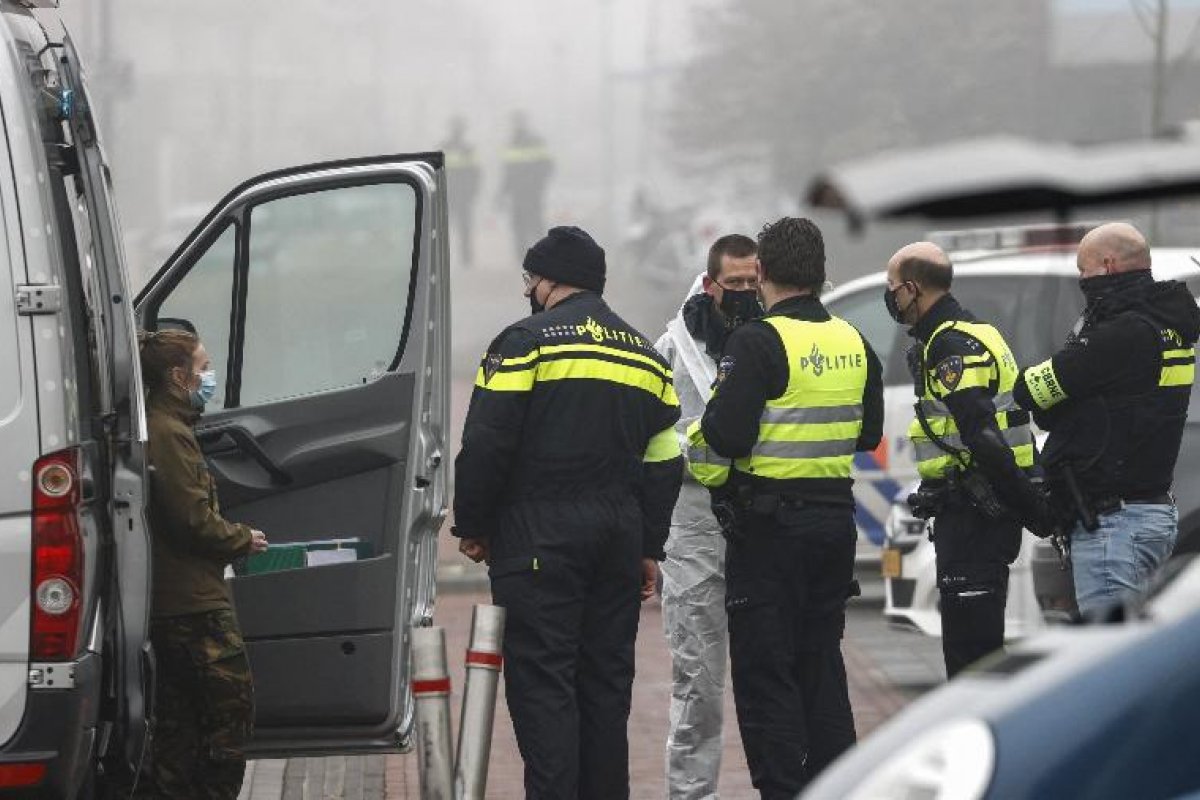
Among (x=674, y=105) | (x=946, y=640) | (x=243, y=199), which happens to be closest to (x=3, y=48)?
(x=243, y=199)

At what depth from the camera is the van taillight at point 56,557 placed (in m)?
5.61

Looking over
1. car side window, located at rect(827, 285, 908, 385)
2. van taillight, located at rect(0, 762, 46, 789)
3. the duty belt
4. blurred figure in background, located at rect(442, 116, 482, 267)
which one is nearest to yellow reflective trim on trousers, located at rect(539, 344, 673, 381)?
the duty belt

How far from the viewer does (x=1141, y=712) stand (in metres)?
3.36

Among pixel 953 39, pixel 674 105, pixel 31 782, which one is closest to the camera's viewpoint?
pixel 31 782

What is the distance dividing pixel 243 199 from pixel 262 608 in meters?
1.11

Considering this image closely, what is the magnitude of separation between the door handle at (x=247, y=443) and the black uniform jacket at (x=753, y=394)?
116cm

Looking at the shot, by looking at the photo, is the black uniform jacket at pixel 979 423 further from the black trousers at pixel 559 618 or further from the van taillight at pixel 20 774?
the van taillight at pixel 20 774

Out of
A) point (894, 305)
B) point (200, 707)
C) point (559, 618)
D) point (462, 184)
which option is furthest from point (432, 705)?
point (462, 184)

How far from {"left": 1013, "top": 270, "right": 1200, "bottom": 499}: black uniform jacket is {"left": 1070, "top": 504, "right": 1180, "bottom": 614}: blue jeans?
2.6 inches

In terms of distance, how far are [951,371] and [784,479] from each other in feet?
1.99

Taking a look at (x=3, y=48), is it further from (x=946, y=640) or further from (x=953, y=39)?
(x=953, y=39)

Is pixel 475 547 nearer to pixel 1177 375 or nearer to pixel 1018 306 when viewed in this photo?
pixel 1177 375

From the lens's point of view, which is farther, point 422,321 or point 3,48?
point 422,321

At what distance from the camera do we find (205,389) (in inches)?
273
